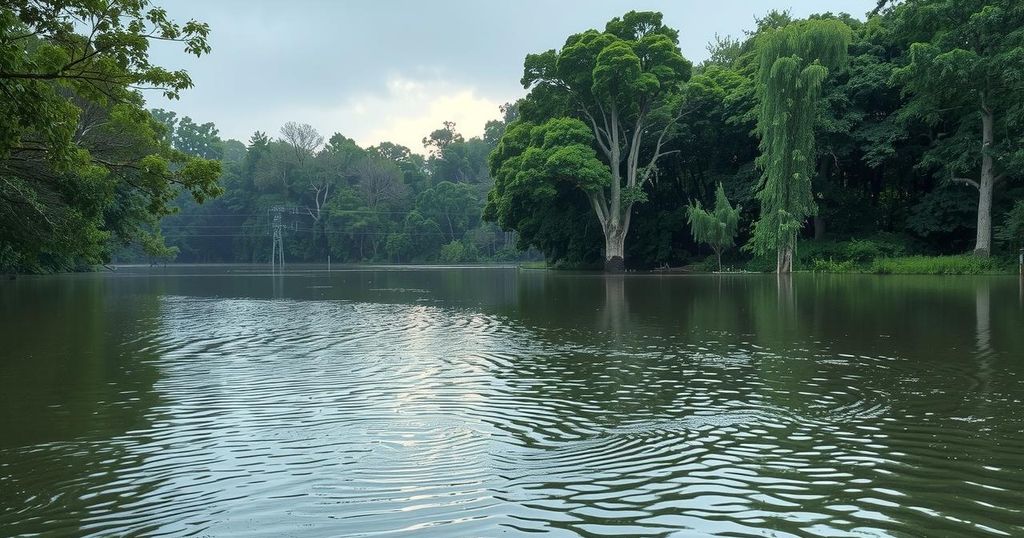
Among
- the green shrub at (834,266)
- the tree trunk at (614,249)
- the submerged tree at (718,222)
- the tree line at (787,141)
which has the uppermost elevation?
the tree line at (787,141)

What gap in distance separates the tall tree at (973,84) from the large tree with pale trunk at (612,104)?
51.4 feet

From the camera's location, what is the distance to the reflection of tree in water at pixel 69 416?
5.65 metres

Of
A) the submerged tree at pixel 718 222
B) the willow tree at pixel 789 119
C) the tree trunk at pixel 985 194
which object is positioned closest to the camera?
the tree trunk at pixel 985 194

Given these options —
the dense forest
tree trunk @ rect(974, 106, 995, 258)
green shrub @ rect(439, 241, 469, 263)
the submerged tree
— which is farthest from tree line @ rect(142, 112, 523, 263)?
tree trunk @ rect(974, 106, 995, 258)

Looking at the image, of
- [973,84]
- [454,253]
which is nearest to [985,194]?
[973,84]

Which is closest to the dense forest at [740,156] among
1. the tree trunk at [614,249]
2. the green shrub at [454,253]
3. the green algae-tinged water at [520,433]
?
the tree trunk at [614,249]

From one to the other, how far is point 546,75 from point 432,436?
54.1 meters

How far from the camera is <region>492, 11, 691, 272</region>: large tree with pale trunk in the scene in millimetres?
53344

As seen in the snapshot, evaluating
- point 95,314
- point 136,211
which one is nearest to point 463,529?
point 95,314

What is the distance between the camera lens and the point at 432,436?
24.6 feet

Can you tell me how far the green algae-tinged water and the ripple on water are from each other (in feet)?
0.09

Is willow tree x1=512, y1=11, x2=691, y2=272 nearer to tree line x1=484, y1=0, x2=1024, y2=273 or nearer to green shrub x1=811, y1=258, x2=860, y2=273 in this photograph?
tree line x1=484, y1=0, x2=1024, y2=273

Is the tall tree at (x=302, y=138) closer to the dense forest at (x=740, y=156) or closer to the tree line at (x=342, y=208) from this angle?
the tree line at (x=342, y=208)

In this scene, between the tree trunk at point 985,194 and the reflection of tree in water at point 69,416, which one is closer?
the reflection of tree in water at point 69,416
